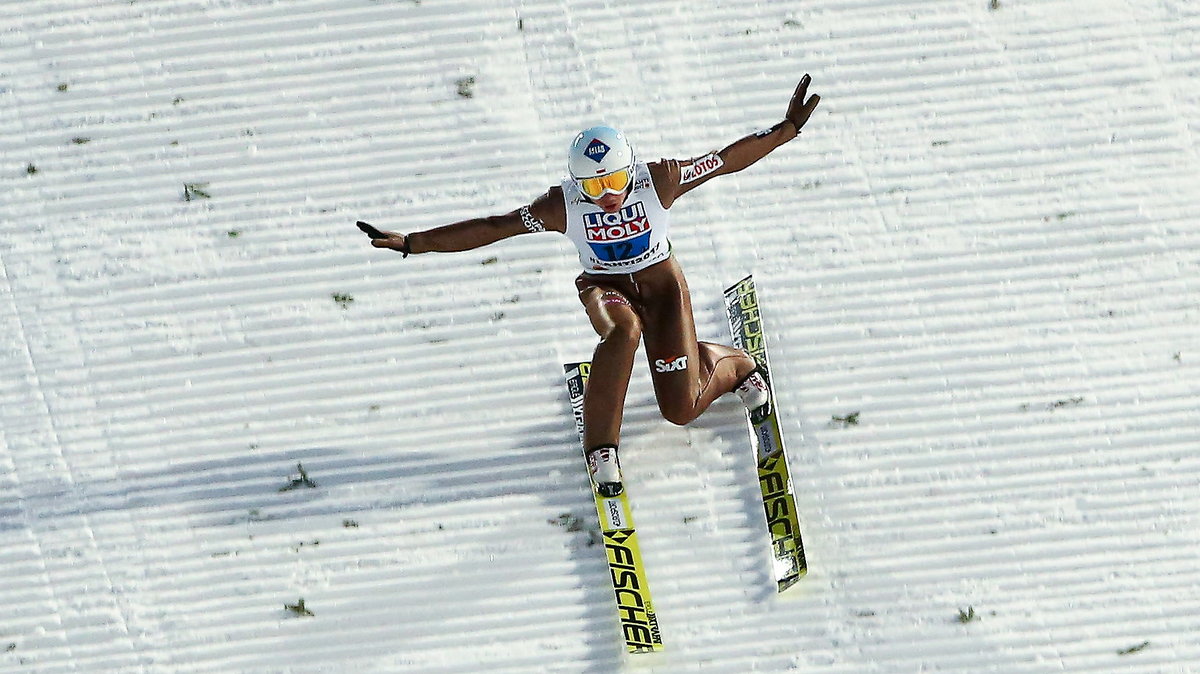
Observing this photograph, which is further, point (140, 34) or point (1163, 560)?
point (140, 34)

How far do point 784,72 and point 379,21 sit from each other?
174 cm

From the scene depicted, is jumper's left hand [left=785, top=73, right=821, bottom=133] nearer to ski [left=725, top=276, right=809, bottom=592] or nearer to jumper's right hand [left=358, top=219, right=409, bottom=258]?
ski [left=725, top=276, right=809, bottom=592]

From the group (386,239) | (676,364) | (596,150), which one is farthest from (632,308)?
(386,239)

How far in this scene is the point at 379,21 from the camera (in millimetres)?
4703

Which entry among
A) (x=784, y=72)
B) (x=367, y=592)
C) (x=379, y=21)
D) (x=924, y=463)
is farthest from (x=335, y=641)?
(x=784, y=72)

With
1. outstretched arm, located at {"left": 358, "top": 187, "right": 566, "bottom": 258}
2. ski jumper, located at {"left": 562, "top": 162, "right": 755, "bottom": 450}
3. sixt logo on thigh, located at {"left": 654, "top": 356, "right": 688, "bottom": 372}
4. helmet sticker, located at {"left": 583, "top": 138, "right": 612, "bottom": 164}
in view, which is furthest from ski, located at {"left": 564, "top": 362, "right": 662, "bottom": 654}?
helmet sticker, located at {"left": 583, "top": 138, "right": 612, "bottom": 164}

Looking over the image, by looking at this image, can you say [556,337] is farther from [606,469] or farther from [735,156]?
[735,156]

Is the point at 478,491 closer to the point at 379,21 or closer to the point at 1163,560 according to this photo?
the point at 379,21

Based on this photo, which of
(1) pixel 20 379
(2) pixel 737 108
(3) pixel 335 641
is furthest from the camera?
(2) pixel 737 108

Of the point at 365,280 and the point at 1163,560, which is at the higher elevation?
the point at 365,280

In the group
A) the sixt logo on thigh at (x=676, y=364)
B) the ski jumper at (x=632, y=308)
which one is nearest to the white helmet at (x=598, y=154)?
the ski jumper at (x=632, y=308)

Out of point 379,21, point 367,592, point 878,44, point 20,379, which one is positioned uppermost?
point 379,21

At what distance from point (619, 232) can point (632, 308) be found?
274 mm

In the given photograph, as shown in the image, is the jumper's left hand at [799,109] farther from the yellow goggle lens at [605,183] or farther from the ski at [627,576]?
the ski at [627,576]
